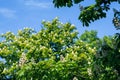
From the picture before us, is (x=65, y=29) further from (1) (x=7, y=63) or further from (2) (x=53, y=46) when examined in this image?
(1) (x=7, y=63)

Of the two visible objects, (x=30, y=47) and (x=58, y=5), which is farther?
(x=30, y=47)

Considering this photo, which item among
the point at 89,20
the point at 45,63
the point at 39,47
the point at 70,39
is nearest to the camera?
the point at 89,20

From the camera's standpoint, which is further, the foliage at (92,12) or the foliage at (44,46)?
the foliage at (44,46)

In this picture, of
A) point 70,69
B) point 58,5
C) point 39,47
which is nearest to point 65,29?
point 39,47

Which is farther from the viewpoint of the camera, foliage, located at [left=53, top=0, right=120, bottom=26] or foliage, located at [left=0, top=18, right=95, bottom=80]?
foliage, located at [left=0, top=18, right=95, bottom=80]

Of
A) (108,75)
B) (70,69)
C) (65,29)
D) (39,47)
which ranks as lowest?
(108,75)

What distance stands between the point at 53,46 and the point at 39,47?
2.46 meters

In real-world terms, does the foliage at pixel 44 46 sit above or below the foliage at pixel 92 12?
above

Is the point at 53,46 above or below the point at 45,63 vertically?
above

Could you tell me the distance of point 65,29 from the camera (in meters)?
39.9

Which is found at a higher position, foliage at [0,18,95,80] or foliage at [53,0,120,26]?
foliage at [0,18,95,80]

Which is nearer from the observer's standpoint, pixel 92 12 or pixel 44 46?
pixel 92 12

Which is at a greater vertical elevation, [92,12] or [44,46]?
[44,46]

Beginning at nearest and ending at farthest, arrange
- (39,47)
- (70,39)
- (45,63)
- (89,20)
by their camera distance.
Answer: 1. (89,20)
2. (45,63)
3. (39,47)
4. (70,39)
